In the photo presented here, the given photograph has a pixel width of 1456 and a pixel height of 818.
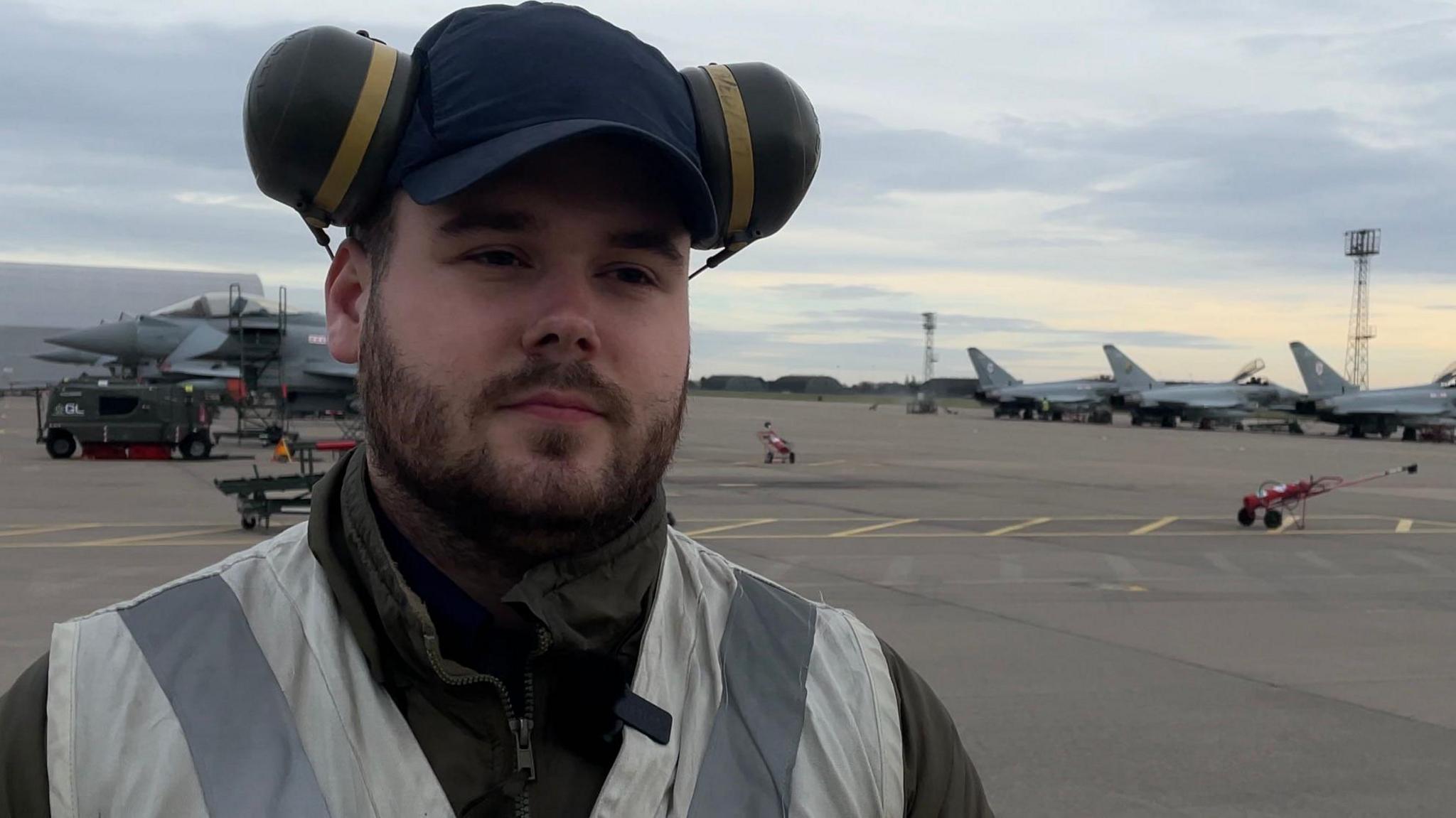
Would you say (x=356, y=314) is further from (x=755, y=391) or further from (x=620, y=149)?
(x=755, y=391)

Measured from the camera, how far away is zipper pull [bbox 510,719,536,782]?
1725 millimetres

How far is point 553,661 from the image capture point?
6.00 feet

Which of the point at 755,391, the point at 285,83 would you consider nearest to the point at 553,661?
the point at 285,83

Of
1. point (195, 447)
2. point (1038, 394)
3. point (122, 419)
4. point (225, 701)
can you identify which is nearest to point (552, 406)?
point (225, 701)

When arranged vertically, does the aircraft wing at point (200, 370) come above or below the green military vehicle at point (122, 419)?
above

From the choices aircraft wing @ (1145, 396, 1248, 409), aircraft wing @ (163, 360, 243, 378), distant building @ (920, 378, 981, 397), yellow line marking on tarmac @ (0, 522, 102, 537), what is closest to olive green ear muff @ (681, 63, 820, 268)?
yellow line marking on tarmac @ (0, 522, 102, 537)

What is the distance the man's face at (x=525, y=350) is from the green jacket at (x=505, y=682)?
0.28 ft

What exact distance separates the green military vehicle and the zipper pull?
90.1ft

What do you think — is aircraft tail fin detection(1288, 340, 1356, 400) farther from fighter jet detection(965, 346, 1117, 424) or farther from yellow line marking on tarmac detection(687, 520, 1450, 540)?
yellow line marking on tarmac detection(687, 520, 1450, 540)

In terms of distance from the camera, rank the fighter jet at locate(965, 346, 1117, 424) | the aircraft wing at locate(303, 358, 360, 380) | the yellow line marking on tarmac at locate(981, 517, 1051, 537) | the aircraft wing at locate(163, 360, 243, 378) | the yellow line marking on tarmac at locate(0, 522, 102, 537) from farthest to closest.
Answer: the fighter jet at locate(965, 346, 1117, 424), the aircraft wing at locate(163, 360, 243, 378), the aircraft wing at locate(303, 358, 360, 380), the yellow line marking on tarmac at locate(981, 517, 1051, 537), the yellow line marking on tarmac at locate(0, 522, 102, 537)

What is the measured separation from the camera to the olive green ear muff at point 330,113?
1.84 m

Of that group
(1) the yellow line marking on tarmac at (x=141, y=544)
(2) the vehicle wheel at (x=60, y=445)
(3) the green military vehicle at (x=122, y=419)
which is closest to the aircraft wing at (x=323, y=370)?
(3) the green military vehicle at (x=122, y=419)

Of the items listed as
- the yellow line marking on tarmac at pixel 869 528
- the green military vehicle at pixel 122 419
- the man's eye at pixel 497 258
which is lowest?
the yellow line marking on tarmac at pixel 869 528

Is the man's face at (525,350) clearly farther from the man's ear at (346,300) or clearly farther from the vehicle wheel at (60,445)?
the vehicle wheel at (60,445)
